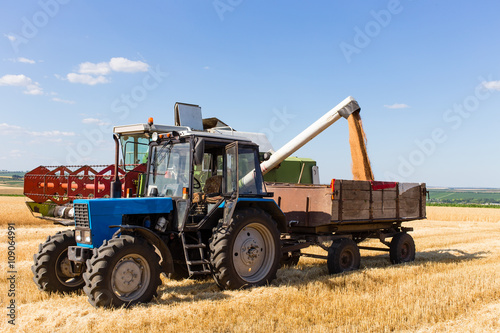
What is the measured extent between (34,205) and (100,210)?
6701 millimetres

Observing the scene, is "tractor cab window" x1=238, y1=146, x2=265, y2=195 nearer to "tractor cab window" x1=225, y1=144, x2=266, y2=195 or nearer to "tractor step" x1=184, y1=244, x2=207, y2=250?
"tractor cab window" x1=225, y1=144, x2=266, y2=195

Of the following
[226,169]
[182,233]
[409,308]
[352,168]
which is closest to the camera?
[409,308]

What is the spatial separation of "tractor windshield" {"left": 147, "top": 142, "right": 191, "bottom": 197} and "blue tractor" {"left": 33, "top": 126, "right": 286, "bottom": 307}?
0.01 meters

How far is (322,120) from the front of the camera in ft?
34.0

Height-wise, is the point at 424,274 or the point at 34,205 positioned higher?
the point at 34,205

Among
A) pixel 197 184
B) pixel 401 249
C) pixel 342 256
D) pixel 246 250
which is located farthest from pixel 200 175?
pixel 401 249

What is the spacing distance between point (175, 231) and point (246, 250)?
1.09 metres

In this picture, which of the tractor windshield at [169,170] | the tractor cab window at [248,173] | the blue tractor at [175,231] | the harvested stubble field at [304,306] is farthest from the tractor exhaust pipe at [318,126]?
the tractor windshield at [169,170]

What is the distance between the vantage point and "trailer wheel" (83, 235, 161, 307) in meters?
5.27

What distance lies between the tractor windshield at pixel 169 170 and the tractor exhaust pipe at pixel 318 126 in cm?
390

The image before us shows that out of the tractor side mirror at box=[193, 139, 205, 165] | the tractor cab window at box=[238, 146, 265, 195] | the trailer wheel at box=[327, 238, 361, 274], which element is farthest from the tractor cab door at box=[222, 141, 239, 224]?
the trailer wheel at box=[327, 238, 361, 274]

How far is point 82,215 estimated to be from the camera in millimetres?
5953

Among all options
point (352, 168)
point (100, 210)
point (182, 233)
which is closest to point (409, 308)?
point (182, 233)

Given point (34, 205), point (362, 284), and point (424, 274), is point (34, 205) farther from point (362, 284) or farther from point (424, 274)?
point (424, 274)
